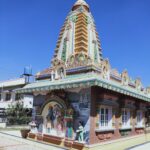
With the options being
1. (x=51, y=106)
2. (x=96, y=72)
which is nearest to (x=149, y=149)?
(x=96, y=72)

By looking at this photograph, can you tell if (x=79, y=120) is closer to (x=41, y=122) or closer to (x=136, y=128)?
(x=41, y=122)

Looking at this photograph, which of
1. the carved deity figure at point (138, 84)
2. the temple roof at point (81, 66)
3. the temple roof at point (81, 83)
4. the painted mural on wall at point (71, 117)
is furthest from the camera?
the carved deity figure at point (138, 84)

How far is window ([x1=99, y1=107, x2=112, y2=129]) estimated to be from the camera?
15355mm

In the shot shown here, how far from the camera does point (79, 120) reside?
14.5m

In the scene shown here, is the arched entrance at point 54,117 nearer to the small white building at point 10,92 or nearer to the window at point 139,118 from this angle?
the window at point 139,118

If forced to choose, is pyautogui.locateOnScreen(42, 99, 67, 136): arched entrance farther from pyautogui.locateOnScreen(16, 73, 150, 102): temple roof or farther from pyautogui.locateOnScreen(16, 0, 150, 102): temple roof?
pyautogui.locateOnScreen(16, 0, 150, 102): temple roof

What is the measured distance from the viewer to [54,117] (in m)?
16.5

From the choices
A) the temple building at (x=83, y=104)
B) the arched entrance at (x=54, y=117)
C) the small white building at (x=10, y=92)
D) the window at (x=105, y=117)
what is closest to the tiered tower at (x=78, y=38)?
the temple building at (x=83, y=104)

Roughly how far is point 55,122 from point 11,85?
24044mm

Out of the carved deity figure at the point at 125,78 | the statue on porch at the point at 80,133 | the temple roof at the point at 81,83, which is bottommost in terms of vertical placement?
the statue on porch at the point at 80,133

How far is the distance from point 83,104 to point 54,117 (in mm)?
3142

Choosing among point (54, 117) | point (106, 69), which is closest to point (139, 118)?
point (106, 69)

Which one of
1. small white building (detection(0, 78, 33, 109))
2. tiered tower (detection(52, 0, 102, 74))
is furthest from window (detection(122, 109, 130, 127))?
small white building (detection(0, 78, 33, 109))

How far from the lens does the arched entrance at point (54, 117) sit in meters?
15.7
